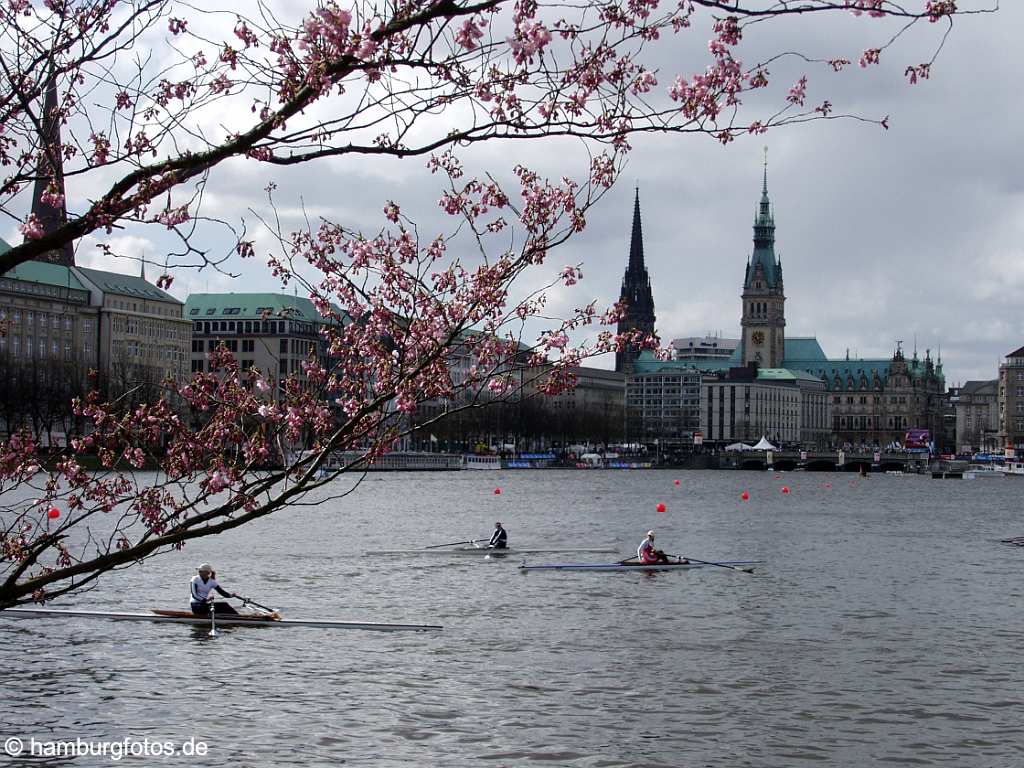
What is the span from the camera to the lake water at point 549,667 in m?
26.3

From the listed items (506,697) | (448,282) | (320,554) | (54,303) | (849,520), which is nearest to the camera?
(448,282)

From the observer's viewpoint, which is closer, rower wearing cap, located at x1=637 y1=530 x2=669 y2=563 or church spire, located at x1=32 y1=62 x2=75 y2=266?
church spire, located at x1=32 y1=62 x2=75 y2=266

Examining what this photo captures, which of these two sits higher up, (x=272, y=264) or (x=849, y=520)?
(x=272, y=264)

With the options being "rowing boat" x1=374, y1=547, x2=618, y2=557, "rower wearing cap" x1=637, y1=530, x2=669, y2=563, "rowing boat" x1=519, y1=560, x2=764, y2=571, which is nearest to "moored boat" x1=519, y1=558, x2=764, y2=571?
"rowing boat" x1=519, y1=560, x2=764, y2=571

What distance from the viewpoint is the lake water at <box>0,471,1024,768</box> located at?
26.3m

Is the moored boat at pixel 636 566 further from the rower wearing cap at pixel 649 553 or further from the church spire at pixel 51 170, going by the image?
the church spire at pixel 51 170

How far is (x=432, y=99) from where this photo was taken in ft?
36.4

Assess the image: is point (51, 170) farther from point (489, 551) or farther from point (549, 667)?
point (489, 551)

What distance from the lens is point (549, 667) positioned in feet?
112

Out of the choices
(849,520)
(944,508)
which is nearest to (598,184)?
(849,520)

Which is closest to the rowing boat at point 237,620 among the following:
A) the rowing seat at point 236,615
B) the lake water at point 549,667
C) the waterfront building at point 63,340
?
A: the rowing seat at point 236,615

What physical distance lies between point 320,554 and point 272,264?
1935 inches

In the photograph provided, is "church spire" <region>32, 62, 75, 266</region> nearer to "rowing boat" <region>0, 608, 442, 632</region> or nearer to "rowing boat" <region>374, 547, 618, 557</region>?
"rowing boat" <region>0, 608, 442, 632</region>

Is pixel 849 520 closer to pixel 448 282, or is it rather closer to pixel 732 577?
pixel 732 577
